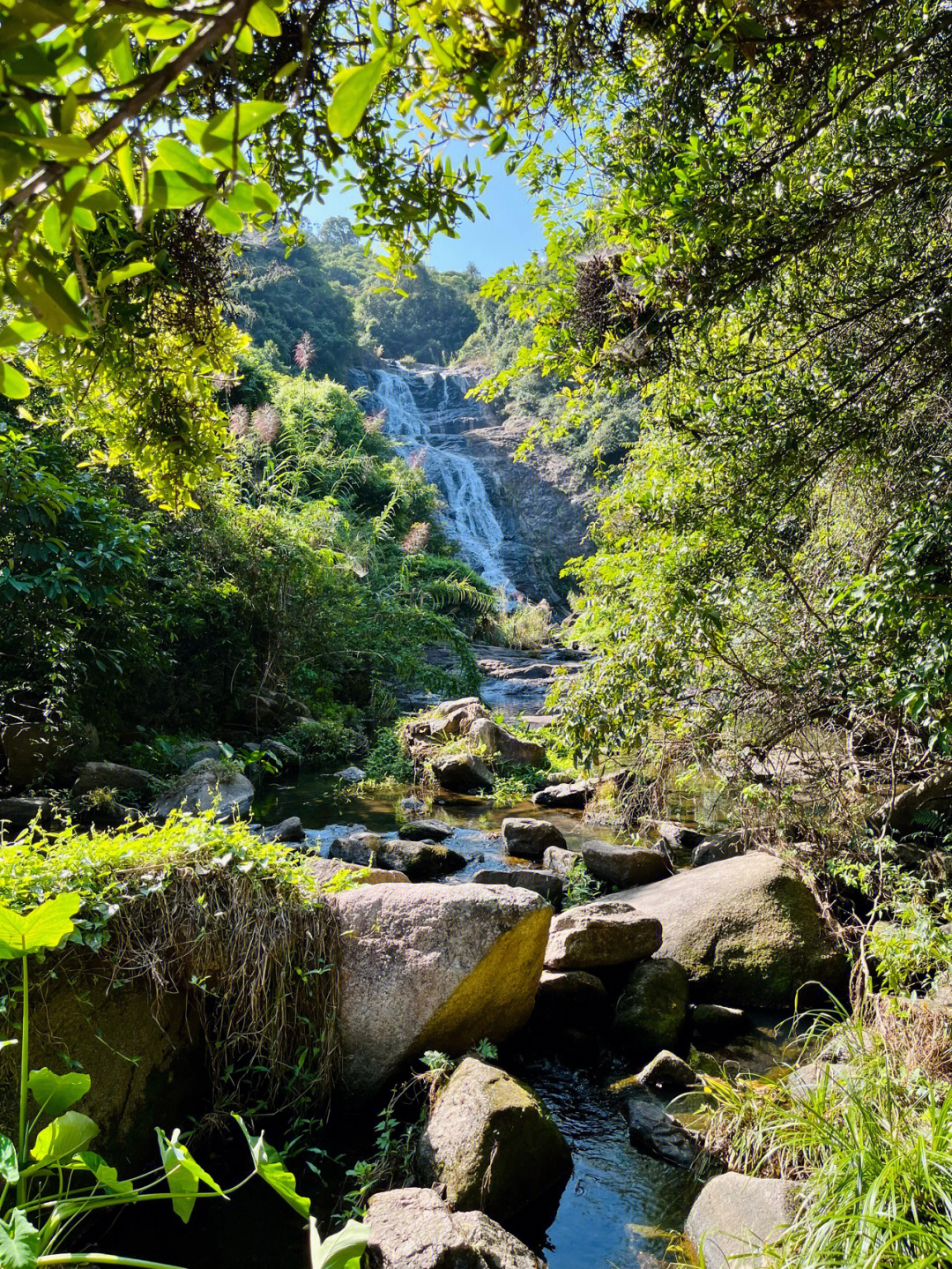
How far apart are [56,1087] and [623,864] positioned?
5394 mm

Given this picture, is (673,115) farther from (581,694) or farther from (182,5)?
(182,5)

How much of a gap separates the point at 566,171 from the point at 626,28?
3.42 ft

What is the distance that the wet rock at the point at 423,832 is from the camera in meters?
8.05

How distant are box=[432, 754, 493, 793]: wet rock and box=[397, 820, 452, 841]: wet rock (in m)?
2.19

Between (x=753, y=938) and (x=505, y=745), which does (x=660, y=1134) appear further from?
(x=505, y=745)

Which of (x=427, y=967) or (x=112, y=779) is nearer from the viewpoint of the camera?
(x=427, y=967)

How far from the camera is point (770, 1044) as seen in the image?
4477mm

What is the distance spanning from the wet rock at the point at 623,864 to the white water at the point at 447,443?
17017 millimetres

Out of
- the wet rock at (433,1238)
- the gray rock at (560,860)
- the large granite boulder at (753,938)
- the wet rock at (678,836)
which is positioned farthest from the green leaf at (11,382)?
the wet rock at (678,836)

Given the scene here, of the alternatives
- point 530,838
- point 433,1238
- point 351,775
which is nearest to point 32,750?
point 351,775

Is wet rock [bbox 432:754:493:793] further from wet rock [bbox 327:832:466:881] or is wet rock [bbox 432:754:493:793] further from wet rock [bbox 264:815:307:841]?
wet rock [bbox 327:832:466:881]

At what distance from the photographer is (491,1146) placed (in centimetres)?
297

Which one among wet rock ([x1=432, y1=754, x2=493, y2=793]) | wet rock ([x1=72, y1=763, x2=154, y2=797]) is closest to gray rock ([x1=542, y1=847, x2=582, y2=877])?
wet rock ([x1=432, y1=754, x2=493, y2=793])

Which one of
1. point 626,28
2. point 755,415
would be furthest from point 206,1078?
point 626,28
